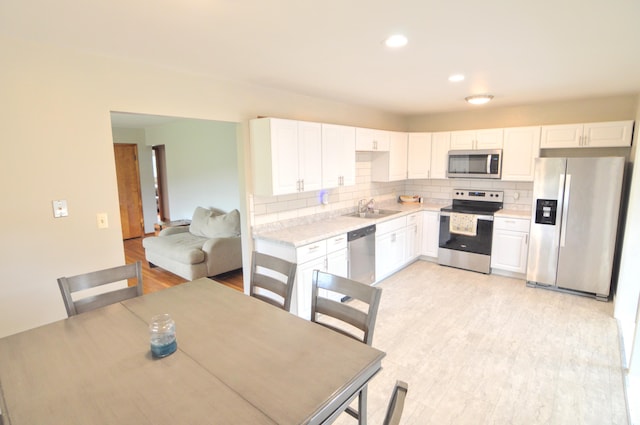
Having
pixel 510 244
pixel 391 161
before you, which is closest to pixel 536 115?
pixel 510 244

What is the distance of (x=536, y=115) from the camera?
4.57m

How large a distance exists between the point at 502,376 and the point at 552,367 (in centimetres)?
47

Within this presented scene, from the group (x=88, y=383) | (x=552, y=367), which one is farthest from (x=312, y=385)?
(x=552, y=367)

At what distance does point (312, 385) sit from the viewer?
1.21m

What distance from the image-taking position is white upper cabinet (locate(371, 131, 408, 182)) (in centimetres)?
485

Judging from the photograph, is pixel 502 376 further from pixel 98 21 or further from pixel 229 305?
pixel 98 21

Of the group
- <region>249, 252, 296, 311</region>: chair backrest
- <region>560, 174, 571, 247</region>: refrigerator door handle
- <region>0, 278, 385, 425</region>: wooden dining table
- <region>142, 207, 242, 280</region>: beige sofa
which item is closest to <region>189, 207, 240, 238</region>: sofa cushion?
<region>142, 207, 242, 280</region>: beige sofa

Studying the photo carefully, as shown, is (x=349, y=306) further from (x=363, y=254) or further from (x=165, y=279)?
(x=165, y=279)

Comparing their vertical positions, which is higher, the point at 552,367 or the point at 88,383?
the point at 88,383

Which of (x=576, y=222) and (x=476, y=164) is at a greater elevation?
(x=476, y=164)

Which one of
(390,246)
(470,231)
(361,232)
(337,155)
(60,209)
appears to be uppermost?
(337,155)

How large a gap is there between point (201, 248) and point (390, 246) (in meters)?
2.59

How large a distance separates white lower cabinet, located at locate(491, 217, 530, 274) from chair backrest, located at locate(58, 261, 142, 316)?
4338 millimetres

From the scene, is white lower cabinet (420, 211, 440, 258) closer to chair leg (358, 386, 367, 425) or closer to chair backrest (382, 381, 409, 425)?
chair leg (358, 386, 367, 425)
